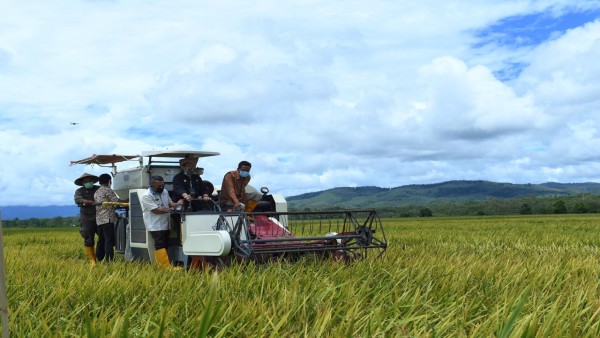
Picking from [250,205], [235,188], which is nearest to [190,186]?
[235,188]

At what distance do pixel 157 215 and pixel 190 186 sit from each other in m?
0.84

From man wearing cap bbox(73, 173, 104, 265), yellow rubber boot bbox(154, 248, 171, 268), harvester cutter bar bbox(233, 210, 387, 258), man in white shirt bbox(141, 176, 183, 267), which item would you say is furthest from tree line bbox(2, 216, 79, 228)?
harvester cutter bar bbox(233, 210, 387, 258)

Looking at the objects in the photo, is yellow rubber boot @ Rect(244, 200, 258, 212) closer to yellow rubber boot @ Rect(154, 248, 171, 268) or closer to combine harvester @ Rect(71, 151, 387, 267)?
combine harvester @ Rect(71, 151, 387, 267)

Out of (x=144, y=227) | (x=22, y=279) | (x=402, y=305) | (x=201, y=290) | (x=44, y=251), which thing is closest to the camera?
(x=402, y=305)

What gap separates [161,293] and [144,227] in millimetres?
4596

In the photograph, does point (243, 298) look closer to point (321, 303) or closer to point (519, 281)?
point (321, 303)

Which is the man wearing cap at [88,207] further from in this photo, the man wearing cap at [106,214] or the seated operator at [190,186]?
the seated operator at [190,186]

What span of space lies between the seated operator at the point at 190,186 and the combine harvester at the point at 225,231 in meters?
0.22

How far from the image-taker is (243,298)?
17.4 feet

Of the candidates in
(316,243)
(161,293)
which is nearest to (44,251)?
(316,243)

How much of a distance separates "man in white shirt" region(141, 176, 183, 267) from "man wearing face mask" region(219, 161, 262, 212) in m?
0.88

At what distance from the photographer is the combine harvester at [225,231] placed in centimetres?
818

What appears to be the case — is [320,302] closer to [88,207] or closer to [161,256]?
[161,256]

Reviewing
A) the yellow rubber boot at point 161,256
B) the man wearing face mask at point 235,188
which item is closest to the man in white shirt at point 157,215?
the yellow rubber boot at point 161,256
